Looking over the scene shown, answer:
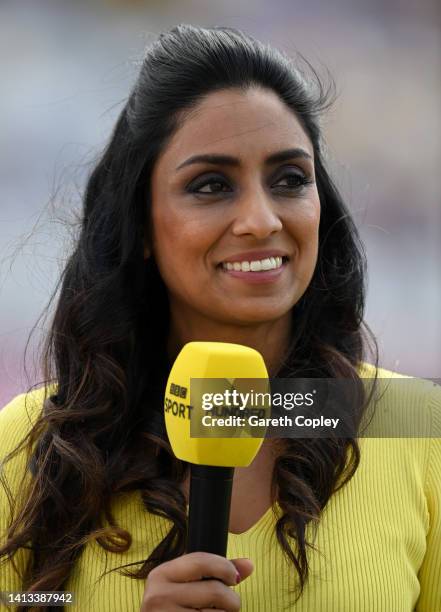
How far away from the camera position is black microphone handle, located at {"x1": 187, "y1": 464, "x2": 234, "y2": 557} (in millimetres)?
833

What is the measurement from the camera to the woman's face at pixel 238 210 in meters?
1.29

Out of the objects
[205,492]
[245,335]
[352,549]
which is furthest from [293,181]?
[205,492]

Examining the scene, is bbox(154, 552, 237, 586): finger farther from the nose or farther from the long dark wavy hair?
the nose

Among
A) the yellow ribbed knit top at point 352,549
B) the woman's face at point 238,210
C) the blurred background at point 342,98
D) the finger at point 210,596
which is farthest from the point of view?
the blurred background at point 342,98

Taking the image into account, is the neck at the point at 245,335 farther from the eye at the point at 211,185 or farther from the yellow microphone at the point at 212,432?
the yellow microphone at the point at 212,432

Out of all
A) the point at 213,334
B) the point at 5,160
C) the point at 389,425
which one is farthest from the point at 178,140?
the point at 5,160

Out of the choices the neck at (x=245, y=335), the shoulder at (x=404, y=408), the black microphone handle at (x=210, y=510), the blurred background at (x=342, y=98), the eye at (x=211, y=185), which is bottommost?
the black microphone handle at (x=210, y=510)

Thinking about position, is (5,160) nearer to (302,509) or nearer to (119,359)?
(119,359)

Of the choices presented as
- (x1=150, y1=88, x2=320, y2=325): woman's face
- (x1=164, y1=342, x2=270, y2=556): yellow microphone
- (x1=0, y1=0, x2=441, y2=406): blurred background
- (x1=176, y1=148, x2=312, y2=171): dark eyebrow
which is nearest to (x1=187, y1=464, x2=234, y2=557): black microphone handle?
(x1=164, y1=342, x2=270, y2=556): yellow microphone

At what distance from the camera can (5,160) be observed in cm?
386

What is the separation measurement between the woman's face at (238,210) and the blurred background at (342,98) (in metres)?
2.12

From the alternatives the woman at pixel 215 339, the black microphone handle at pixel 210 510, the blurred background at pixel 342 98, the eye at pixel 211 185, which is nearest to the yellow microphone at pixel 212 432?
the black microphone handle at pixel 210 510

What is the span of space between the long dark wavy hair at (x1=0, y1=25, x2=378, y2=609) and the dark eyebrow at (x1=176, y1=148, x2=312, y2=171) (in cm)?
8

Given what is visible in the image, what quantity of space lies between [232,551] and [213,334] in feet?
1.05
